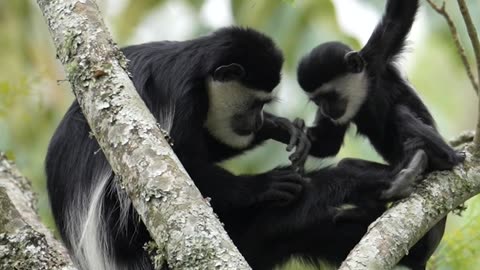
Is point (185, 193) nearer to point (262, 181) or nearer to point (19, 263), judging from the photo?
point (19, 263)

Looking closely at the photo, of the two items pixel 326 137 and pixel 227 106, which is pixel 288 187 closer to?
pixel 227 106

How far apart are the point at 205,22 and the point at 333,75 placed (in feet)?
10.0

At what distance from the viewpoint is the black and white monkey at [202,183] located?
110 inches

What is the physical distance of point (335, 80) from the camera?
11.1 feet

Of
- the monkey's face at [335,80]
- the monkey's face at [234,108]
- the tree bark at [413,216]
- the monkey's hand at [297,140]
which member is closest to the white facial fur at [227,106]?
the monkey's face at [234,108]

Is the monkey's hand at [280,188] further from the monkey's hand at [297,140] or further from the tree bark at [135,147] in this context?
the tree bark at [135,147]

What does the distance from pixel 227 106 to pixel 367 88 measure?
0.60 meters

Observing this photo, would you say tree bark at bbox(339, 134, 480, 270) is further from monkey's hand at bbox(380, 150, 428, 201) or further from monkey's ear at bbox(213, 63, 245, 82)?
monkey's ear at bbox(213, 63, 245, 82)

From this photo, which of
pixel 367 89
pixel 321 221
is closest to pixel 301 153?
pixel 321 221

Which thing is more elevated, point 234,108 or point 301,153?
point 234,108

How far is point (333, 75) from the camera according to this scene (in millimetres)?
3375

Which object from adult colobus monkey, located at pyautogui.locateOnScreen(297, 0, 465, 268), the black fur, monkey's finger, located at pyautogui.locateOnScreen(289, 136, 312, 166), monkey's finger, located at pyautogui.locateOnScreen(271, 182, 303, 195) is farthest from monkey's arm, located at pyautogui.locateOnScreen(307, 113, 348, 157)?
monkey's finger, located at pyautogui.locateOnScreen(271, 182, 303, 195)

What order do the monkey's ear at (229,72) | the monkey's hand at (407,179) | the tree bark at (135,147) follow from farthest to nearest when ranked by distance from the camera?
the monkey's ear at (229,72) → the monkey's hand at (407,179) → the tree bark at (135,147)

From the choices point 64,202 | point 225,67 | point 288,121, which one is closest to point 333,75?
point 288,121
